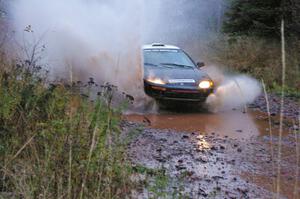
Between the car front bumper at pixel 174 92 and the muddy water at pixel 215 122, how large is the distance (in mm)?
403

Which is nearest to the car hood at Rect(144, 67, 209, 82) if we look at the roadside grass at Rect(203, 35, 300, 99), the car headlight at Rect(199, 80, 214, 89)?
the car headlight at Rect(199, 80, 214, 89)

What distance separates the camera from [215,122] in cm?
1092

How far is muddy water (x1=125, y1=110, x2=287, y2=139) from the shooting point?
392 inches

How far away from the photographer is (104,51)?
1271 centimetres

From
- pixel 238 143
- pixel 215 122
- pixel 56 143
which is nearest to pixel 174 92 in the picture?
pixel 215 122

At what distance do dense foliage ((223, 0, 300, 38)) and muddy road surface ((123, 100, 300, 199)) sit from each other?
30.2 ft

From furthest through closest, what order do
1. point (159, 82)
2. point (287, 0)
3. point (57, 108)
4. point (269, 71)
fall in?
1. point (287, 0)
2. point (269, 71)
3. point (159, 82)
4. point (57, 108)

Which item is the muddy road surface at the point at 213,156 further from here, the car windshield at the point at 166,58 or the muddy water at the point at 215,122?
the car windshield at the point at 166,58

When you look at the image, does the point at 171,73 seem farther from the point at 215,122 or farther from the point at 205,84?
the point at 215,122

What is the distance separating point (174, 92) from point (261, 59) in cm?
961

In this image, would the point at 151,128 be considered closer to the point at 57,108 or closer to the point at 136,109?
the point at 136,109

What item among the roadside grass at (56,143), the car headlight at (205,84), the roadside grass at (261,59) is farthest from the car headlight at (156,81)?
the roadside grass at (261,59)

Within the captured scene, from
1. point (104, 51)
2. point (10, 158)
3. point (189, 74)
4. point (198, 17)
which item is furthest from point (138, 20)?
point (198, 17)

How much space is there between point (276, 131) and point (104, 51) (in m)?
4.78
